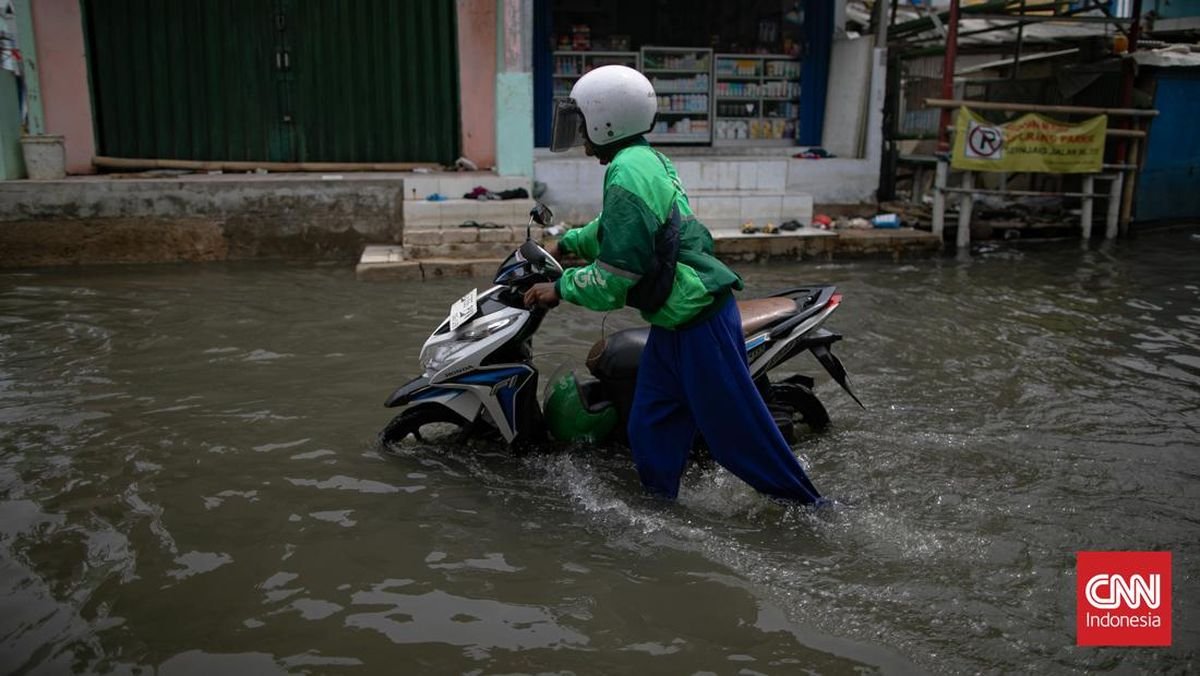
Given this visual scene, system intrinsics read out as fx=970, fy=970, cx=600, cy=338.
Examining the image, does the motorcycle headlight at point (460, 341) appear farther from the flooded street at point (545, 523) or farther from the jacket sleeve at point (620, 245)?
the jacket sleeve at point (620, 245)

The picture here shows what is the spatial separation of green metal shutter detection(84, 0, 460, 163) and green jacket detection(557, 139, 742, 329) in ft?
28.1

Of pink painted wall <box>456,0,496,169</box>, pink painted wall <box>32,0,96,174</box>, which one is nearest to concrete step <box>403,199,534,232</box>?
pink painted wall <box>456,0,496,169</box>

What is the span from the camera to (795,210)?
1106 centimetres

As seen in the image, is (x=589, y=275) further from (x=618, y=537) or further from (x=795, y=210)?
(x=795, y=210)

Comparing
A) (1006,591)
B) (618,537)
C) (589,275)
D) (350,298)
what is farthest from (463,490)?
(350,298)

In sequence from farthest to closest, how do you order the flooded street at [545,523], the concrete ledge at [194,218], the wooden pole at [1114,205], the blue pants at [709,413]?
1. the wooden pole at [1114,205]
2. the concrete ledge at [194,218]
3. the blue pants at [709,413]
4. the flooded street at [545,523]

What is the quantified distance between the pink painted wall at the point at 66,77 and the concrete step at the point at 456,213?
401 centimetres

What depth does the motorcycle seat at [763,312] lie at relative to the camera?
4398 millimetres

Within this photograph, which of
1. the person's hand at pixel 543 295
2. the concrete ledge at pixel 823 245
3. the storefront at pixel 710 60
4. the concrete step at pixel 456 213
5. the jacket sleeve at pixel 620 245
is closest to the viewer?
the jacket sleeve at pixel 620 245

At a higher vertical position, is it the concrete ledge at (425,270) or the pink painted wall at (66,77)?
the pink painted wall at (66,77)

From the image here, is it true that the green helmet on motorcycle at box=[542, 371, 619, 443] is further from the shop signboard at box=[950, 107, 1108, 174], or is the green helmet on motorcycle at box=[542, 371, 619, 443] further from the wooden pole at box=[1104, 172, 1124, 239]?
the wooden pole at box=[1104, 172, 1124, 239]

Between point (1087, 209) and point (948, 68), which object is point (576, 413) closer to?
point (948, 68)

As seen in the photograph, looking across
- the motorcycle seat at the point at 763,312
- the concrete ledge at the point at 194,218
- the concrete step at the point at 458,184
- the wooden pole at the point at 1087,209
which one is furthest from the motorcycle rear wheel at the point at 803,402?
the wooden pole at the point at 1087,209

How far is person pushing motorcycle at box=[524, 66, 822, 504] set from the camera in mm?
3527
